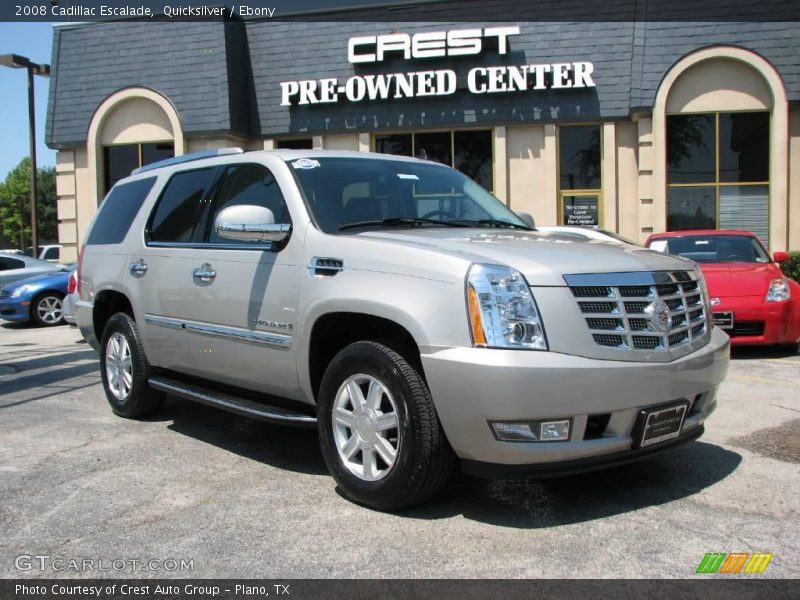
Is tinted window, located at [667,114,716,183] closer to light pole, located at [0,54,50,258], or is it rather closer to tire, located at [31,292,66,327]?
tire, located at [31,292,66,327]

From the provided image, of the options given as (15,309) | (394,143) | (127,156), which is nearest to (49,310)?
(15,309)

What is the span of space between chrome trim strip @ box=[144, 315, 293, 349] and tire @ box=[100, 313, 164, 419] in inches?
13.5

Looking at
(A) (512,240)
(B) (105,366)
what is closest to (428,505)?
(A) (512,240)

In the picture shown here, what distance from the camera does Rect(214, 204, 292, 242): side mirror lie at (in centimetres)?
410

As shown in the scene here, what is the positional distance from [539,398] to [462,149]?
14.9m

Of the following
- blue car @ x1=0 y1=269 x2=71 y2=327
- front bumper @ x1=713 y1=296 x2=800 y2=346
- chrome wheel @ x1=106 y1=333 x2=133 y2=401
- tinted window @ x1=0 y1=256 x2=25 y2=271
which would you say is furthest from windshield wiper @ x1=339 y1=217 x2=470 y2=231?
tinted window @ x1=0 y1=256 x2=25 y2=271

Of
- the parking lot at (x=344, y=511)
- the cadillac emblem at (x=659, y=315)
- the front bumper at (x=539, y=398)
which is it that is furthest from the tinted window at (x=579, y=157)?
the front bumper at (x=539, y=398)

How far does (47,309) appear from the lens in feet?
45.0

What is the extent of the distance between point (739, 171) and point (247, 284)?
48.6 feet

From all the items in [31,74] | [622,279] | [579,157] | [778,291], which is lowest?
[778,291]

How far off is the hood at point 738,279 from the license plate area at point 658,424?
482 centimetres

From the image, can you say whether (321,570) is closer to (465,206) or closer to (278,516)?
(278,516)

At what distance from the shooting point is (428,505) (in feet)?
12.5

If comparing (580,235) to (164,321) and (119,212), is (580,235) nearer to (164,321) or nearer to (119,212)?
(164,321)
